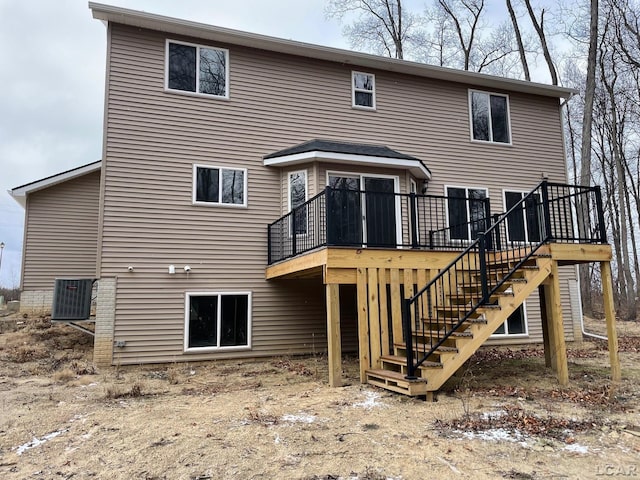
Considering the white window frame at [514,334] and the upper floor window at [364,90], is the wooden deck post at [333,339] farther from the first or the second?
the white window frame at [514,334]

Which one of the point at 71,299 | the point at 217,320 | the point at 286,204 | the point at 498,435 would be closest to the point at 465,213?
the point at 286,204

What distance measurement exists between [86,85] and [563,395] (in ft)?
85.3

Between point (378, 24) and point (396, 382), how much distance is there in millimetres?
21301

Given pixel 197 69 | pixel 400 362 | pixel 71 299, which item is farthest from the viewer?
pixel 197 69

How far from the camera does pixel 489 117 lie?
12.4m

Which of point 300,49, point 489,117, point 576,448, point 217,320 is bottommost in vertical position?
point 576,448

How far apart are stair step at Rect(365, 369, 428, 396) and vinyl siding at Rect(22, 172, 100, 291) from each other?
985cm

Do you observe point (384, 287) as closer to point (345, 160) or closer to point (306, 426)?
point (306, 426)

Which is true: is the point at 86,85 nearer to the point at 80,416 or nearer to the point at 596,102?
the point at 80,416

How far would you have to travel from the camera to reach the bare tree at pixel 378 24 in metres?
22.5

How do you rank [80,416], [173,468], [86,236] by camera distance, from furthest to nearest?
[86,236] < [80,416] < [173,468]

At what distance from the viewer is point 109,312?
28.8 ft

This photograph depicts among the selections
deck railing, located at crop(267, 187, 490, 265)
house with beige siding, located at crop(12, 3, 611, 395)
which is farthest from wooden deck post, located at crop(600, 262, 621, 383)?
deck railing, located at crop(267, 187, 490, 265)

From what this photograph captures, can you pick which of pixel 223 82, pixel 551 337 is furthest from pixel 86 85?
pixel 551 337
